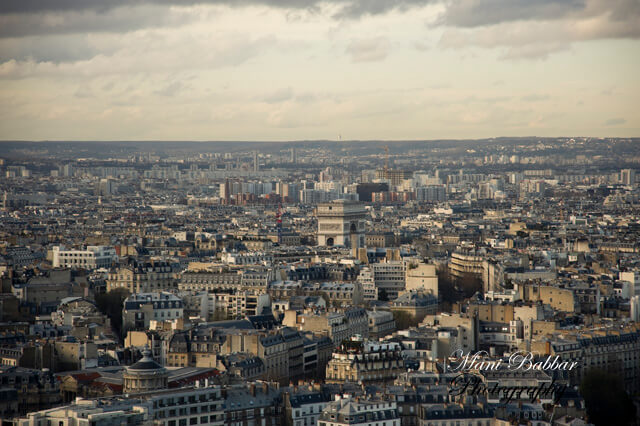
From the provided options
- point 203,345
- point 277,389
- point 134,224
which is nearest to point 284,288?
point 203,345

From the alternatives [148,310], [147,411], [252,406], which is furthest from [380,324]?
[147,411]

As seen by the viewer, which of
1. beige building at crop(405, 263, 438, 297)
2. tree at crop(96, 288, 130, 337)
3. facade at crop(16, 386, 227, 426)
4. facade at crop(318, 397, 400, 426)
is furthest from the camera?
beige building at crop(405, 263, 438, 297)

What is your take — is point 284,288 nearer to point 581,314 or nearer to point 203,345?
point 581,314

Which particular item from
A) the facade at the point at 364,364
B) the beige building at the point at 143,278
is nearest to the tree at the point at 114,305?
the beige building at the point at 143,278

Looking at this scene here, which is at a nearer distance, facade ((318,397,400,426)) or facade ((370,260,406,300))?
facade ((318,397,400,426))

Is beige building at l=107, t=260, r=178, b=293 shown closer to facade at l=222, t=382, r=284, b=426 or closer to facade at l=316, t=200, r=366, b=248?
facade at l=222, t=382, r=284, b=426

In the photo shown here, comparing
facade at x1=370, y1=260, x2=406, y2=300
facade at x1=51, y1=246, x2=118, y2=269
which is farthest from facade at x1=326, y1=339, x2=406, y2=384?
facade at x1=51, y1=246, x2=118, y2=269

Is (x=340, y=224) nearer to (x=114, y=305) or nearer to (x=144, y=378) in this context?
(x=114, y=305)
